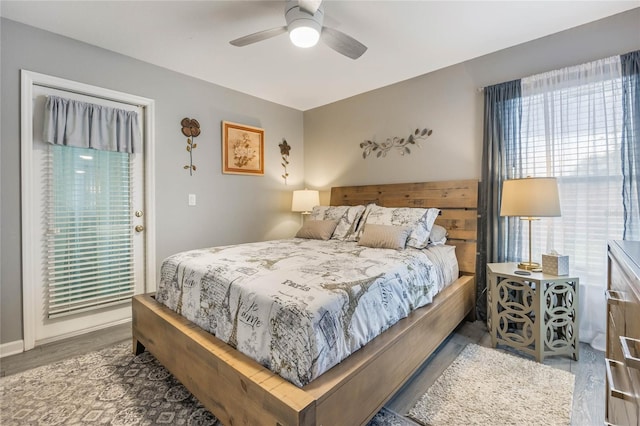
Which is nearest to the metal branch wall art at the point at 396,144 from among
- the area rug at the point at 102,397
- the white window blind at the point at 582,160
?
the white window blind at the point at 582,160

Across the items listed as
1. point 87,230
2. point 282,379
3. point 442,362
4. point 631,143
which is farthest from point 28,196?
point 631,143

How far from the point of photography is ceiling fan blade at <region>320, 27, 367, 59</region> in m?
1.94

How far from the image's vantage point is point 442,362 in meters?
2.04

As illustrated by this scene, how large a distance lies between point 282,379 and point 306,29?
1964mm

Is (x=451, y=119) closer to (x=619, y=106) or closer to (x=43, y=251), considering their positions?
(x=619, y=106)

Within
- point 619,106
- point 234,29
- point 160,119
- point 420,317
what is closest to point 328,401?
point 420,317

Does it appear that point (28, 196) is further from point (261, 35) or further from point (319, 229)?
point (319, 229)

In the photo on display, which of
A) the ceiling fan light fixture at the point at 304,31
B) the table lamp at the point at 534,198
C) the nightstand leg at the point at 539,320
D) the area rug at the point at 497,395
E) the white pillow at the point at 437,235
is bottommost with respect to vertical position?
the area rug at the point at 497,395

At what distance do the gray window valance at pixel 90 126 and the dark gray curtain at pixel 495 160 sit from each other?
3.31 m

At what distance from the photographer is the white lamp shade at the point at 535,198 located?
2096 mm

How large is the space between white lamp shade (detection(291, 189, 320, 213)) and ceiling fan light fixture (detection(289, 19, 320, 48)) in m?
2.16

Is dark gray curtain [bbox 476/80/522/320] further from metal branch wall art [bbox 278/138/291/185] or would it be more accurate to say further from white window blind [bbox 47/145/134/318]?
white window blind [bbox 47/145/134/318]

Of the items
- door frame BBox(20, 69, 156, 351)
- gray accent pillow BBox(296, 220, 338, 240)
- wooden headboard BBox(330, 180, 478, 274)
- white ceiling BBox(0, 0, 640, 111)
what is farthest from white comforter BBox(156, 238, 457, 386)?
white ceiling BBox(0, 0, 640, 111)

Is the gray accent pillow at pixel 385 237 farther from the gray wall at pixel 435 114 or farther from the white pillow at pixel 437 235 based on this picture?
the gray wall at pixel 435 114
